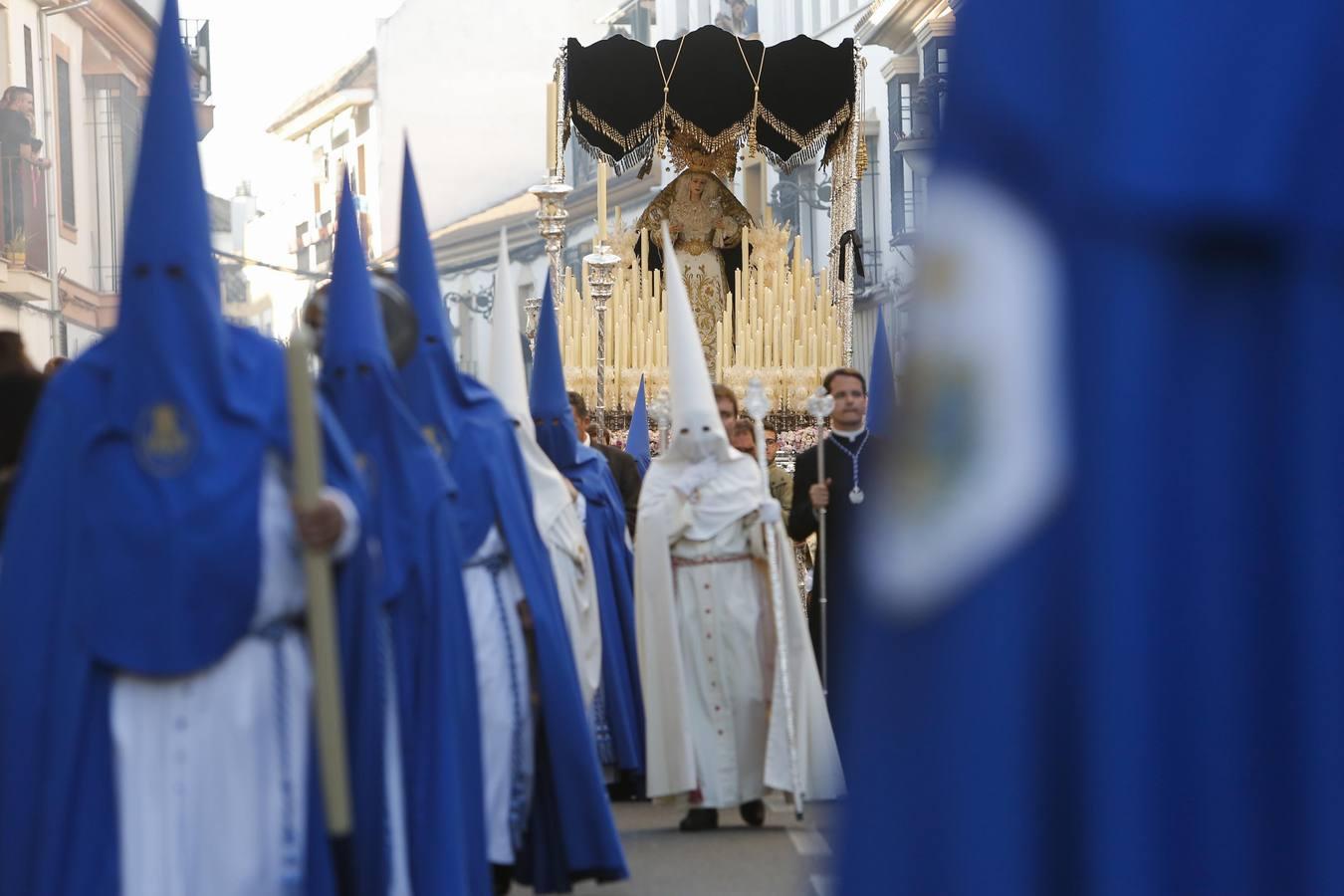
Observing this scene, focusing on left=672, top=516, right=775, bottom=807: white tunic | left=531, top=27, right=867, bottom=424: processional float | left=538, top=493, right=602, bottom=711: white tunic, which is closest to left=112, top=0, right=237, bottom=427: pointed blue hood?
left=538, top=493, right=602, bottom=711: white tunic

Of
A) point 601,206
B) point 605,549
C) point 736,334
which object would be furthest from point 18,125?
point 605,549

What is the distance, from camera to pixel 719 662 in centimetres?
1017

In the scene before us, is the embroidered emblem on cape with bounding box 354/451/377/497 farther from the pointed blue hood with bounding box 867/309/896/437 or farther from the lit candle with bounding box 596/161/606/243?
the lit candle with bounding box 596/161/606/243

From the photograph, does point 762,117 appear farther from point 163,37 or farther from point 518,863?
point 163,37

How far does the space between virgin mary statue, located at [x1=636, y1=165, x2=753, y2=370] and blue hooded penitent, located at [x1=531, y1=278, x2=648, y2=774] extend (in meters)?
10.1

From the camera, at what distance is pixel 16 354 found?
23.0ft

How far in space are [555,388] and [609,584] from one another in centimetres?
137

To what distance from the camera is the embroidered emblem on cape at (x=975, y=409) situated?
1195 mm

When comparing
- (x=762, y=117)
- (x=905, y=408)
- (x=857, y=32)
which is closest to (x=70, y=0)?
(x=762, y=117)

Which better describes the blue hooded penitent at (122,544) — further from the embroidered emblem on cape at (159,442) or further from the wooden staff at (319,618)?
the wooden staff at (319,618)

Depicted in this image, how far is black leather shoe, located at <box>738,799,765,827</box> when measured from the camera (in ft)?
33.4

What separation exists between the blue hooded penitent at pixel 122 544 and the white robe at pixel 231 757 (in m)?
0.05

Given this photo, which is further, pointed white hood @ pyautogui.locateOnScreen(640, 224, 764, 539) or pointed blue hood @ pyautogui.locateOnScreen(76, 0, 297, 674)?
pointed white hood @ pyautogui.locateOnScreen(640, 224, 764, 539)

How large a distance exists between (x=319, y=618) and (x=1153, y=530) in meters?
3.60
